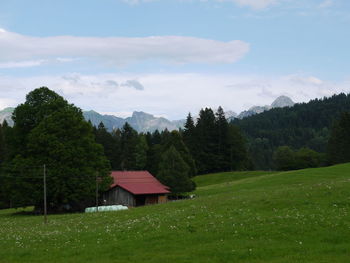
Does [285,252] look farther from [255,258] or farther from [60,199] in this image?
[60,199]

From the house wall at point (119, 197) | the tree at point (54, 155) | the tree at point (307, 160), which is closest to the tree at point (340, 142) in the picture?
the tree at point (307, 160)

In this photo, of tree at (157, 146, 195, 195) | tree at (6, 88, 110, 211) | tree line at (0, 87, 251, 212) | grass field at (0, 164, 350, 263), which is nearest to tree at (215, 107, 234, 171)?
tree at (157, 146, 195, 195)

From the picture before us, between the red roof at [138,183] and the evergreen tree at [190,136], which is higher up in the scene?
the evergreen tree at [190,136]

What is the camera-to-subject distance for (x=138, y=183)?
247 ft

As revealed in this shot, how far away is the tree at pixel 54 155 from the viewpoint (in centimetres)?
→ 5878

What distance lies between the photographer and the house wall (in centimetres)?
7150

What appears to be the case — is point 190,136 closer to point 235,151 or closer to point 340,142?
point 235,151

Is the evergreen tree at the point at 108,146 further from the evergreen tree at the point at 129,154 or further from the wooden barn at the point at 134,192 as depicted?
the wooden barn at the point at 134,192

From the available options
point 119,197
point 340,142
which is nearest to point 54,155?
point 119,197

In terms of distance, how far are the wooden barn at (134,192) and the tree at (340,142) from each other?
2199 inches

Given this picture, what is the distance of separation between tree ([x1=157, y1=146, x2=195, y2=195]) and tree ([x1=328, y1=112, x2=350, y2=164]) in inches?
2016

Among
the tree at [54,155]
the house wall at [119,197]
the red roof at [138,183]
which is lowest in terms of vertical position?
the house wall at [119,197]

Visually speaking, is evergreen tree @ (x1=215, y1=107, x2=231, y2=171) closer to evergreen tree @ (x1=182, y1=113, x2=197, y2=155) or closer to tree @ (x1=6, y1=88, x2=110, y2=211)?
evergreen tree @ (x1=182, y1=113, x2=197, y2=155)

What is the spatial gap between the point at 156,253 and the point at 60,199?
46.1 meters
